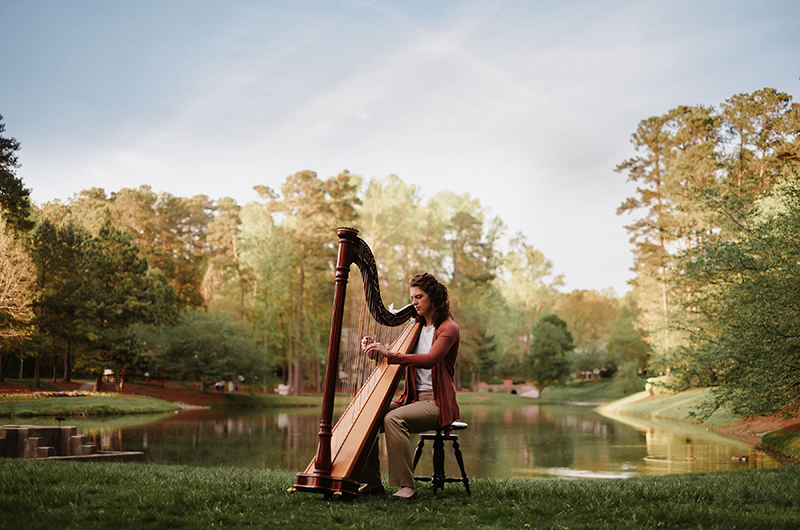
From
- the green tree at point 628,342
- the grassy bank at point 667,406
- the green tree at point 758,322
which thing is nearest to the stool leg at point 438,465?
the green tree at point 758,322

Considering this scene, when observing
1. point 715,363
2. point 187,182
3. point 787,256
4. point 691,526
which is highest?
point 187,182

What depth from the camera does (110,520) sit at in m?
4.08

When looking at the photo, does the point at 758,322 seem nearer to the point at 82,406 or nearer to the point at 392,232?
the point at 82,406

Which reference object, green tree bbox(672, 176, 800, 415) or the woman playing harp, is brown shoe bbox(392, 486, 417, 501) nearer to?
the woman playing harp

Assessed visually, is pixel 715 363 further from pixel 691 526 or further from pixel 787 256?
pixel 691 526

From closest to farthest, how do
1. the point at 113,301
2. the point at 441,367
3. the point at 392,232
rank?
the point at 441,367, the point at 113,301, the point at 392,232

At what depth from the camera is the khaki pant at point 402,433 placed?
15.5ft

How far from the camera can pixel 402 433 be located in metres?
4.72

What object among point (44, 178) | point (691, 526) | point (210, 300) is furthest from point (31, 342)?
point (691, 526)

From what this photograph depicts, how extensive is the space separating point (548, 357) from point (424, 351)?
41606mm

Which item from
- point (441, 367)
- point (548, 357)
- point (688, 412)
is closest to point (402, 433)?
point (441, 367)

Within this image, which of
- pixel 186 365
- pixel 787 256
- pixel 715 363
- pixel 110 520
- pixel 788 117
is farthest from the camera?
pixel 186 365

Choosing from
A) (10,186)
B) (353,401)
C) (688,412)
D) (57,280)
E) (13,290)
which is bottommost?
(688,412)

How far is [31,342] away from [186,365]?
26.1ft
